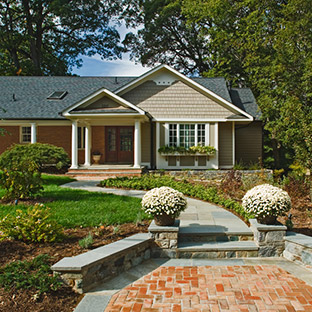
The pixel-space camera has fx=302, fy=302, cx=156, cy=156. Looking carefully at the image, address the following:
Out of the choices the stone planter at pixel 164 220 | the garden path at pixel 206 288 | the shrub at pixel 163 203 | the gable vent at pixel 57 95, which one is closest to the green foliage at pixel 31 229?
the garden path at pixel 206 288

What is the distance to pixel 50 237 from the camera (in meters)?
4.83

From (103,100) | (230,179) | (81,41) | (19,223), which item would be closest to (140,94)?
(103,100)

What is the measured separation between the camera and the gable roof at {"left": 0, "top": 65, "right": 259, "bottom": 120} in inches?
671

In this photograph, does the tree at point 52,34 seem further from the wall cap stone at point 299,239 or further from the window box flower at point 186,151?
the wall cap stone at point 299,239

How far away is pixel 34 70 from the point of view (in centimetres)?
2916

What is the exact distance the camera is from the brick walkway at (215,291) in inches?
137

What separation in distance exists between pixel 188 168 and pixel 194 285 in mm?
12010

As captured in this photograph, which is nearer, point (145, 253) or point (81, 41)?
point (145, 253)

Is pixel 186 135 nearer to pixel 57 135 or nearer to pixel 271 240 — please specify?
pixel 57 135

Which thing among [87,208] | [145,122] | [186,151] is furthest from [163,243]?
[145,122]

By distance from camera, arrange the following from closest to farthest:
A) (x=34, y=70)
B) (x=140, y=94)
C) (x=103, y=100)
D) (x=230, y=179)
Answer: (x=230, y=179)
(x=103, y=100)
(x=140, y=94)
(x=34, y=70)

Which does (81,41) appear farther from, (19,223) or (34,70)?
(19,223)

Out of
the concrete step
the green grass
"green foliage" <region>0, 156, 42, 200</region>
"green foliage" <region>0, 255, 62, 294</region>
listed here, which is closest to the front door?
the green grass

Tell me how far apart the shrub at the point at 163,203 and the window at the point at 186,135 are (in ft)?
36.5
